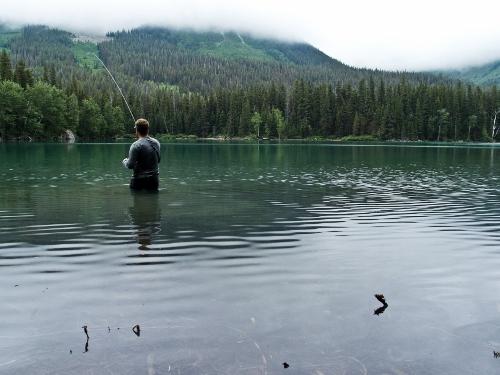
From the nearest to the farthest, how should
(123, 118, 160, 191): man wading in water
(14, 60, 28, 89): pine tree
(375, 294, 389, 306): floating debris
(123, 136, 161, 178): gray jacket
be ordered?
(375, 294, 389, 306): floating debris < (123, 118, 160, 191): man wading in water < (123, 136, 161, 178): gray jacket < (14, 60, 28, 89): pine tree

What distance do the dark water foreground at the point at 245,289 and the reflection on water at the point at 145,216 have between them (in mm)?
114

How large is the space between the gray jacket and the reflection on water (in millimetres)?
1480

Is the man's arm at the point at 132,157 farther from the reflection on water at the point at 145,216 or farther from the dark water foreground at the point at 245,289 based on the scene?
the dark water foreground at the point at 245,289

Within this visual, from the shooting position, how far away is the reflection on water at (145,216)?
1426 cm

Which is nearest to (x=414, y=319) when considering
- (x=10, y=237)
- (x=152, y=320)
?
(x=152, y=320)

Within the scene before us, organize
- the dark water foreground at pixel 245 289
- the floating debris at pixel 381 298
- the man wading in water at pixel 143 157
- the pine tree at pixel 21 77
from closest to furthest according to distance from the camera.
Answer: the dark water foreground at pixel 245 289, the floating debris at pixel 381 298, the man wading in water at pixel 143 157, the pine tree at pixel 21 77

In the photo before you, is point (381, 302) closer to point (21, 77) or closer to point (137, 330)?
point (137, 330)

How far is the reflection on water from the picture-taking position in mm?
14264

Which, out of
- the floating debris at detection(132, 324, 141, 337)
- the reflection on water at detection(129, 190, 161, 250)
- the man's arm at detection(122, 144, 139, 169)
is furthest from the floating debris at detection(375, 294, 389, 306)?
the man's arm at detection(122, 144, 139, 169)

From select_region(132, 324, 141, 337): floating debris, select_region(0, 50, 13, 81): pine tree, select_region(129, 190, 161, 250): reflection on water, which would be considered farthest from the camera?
select_region(0, 50, 13, 81): pine tree

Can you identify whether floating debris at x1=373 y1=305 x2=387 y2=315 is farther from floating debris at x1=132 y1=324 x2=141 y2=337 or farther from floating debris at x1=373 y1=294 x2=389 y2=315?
floating debris at x1=132 y1=324 x2=141 y2=337

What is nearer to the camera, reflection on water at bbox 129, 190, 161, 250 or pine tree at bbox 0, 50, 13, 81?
reflection on water at bbox 129, 190, 161, 250

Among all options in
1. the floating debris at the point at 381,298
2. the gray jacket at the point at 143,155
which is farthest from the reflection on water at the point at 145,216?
the floating debris at the point at 381,298

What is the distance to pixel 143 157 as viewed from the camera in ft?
71.4
